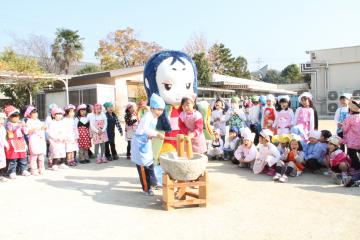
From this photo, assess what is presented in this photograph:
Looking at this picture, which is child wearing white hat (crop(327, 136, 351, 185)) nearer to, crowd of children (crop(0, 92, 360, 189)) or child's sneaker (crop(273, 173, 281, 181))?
crowd of children (crop(0, 92, 360, 189))

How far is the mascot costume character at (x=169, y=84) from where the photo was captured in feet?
19.6

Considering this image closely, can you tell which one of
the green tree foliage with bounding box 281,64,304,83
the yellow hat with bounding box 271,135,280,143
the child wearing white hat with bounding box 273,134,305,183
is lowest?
the child wearing white hat with bounding box 273,134,305,183

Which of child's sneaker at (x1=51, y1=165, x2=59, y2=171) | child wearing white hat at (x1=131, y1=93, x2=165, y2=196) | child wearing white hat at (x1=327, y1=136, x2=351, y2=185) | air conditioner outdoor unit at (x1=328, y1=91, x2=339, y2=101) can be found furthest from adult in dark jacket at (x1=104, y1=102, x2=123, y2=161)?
air conditioner outdoor unit at (x1=328, y1=91, x2=339, y2=101)

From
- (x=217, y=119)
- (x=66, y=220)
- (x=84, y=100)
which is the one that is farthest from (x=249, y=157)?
(x=84, y=100)

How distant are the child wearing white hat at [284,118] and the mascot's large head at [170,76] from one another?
8.01 feet

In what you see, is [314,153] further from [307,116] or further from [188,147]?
[188,147]

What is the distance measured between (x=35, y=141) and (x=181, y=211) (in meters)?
3.99

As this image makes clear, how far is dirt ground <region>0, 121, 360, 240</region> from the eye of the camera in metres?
3.95

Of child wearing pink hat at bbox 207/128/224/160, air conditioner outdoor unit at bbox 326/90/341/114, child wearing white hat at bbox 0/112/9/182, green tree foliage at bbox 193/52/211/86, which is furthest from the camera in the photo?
green tree foliage at bbox 193/52/211/86

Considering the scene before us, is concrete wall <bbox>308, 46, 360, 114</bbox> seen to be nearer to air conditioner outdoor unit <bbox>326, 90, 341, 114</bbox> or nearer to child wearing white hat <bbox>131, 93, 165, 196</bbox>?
air conditioner outdoor unit <bbox>326, 90, 341, 114</bbox>

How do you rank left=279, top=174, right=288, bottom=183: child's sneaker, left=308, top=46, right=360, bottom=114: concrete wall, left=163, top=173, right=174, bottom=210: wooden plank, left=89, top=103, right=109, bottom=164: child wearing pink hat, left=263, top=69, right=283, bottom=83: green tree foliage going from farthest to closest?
1. left=263, top=69, right=283, bottom=83: green tree foliage
2. left=308, top=46, right=360, bottom=114: concrete wall
3. left=89, top=103, right=109, bottom=164: child wearing pink hat
4. left=279, top=174, right=288, bottom=183: child's sneaker
5. left=163, top=173, right=174, bottom=210: wooden plank

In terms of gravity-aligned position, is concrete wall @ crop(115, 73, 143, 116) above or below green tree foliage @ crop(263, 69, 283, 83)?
below

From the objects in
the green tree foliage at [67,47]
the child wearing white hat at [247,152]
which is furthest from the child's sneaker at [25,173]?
the green tree foliage at [67,47]

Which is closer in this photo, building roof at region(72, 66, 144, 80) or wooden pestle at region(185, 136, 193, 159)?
wooden pestle at region(185, 136, 193, 159)
